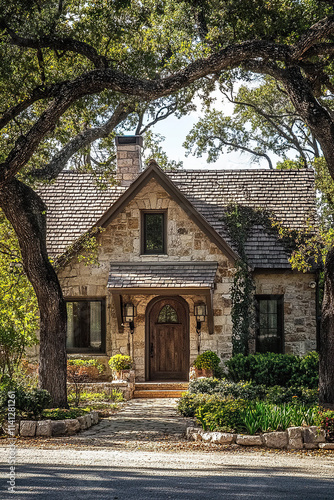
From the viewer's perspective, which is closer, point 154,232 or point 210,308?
point 210,308

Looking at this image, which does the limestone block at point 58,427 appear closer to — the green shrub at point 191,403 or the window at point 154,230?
the green shrub at point 191,403

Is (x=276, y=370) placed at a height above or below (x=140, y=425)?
above

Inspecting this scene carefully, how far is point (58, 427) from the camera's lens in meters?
11.2

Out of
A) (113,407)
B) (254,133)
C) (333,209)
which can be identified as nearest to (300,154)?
(254,133)

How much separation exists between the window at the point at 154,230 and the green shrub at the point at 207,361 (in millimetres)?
3381

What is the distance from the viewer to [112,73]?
11.6 meters

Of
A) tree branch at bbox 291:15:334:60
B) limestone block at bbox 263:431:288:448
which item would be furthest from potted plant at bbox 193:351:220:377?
→ tree branch at bbox 291:15:334:60

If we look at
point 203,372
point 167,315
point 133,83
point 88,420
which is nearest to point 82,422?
point 88,420

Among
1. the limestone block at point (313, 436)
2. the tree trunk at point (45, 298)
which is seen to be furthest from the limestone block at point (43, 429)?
the limestone block at point (313, 436)

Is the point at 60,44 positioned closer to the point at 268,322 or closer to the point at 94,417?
the point at 94,417

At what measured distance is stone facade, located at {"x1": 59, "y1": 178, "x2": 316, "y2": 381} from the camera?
1850 centimetres

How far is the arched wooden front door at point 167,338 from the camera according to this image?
18875 millimetres

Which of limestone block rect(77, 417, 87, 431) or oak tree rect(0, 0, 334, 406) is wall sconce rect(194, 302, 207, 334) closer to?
oak tree rect(0, 0, 334, 406)

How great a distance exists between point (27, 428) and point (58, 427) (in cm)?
55
